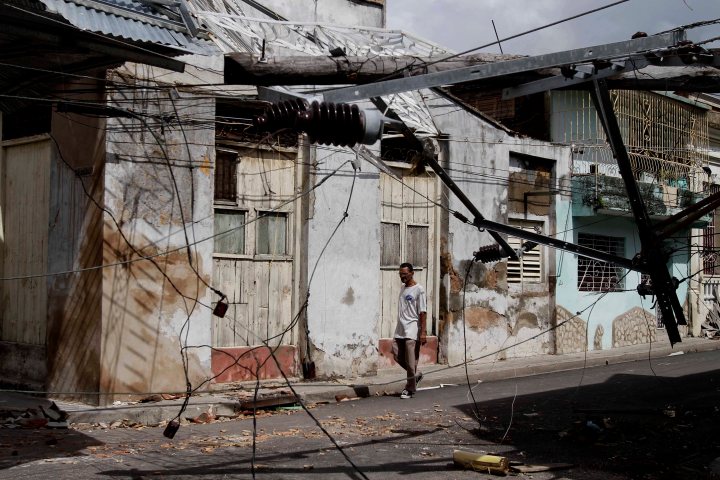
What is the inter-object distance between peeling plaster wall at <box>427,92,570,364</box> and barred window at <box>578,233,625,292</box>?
1.93 metres

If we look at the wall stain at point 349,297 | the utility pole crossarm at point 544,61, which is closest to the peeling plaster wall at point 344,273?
the wall stain at point 349,297

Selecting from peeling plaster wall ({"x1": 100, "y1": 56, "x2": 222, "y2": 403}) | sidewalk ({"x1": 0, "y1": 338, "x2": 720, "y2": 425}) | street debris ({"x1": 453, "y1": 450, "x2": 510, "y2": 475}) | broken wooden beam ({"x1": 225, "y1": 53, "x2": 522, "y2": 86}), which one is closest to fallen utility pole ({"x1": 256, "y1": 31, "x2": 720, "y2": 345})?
broken wooden beam ({"x1": 225, "y1": 53, "x2": 522, "y2": 86})

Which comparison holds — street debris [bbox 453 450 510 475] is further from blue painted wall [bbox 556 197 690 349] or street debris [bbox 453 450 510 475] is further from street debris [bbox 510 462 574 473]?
blue painted wall [bbox 556 197 690 349]

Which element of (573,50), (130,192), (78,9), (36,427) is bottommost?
(36,427)

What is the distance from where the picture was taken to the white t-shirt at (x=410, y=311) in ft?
38.5

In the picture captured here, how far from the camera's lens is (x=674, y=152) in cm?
2114

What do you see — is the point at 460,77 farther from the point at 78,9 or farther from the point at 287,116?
the point at 78,9

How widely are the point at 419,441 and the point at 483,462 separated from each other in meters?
1.38

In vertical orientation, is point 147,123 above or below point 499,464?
above

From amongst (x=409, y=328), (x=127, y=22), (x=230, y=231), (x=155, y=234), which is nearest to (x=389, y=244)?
(x=409, y=328)

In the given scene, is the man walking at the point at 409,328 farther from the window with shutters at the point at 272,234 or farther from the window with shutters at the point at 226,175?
the window with shutters at the point at 226,175

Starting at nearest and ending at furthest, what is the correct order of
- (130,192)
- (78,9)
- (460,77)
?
(460,77) → (78,9) → (130,192)

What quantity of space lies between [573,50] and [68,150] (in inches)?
288

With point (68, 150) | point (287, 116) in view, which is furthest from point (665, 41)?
point (68, 150)
